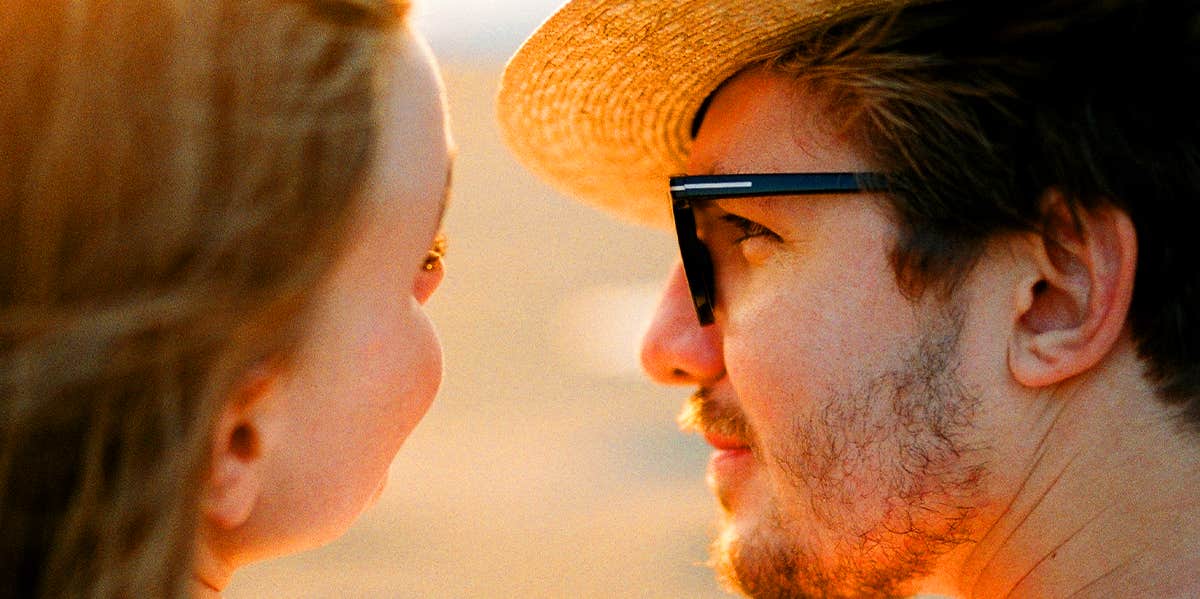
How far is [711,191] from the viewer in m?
2.71

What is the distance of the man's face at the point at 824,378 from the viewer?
2.54 metres

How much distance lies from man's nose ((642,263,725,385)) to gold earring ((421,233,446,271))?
969 mm

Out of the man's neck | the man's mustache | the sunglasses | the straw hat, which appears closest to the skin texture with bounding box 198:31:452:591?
the straw hat

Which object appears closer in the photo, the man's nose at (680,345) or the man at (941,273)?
the man at (941,273)

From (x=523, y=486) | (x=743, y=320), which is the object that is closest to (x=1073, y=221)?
(x=743, y=320)

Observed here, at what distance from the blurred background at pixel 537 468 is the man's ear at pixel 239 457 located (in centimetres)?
81

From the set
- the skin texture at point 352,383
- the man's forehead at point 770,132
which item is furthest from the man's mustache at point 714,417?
the skin texture at point 352,383

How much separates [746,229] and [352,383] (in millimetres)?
1152

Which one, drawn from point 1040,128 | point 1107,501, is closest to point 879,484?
point 1107,501

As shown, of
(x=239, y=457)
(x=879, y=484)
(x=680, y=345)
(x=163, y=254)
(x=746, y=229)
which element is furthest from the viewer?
(x=680, y=345)

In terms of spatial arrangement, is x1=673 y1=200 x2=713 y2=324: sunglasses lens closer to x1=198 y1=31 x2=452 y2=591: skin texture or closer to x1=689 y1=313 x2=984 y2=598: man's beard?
x1=689 y1=313 x2=984 y2=598: man's beard

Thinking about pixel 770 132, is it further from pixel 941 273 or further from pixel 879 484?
pixel 879 484

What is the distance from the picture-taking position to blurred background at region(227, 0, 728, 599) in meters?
6.49

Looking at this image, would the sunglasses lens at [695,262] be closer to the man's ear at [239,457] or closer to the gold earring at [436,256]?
the gold earring at [436,256]
